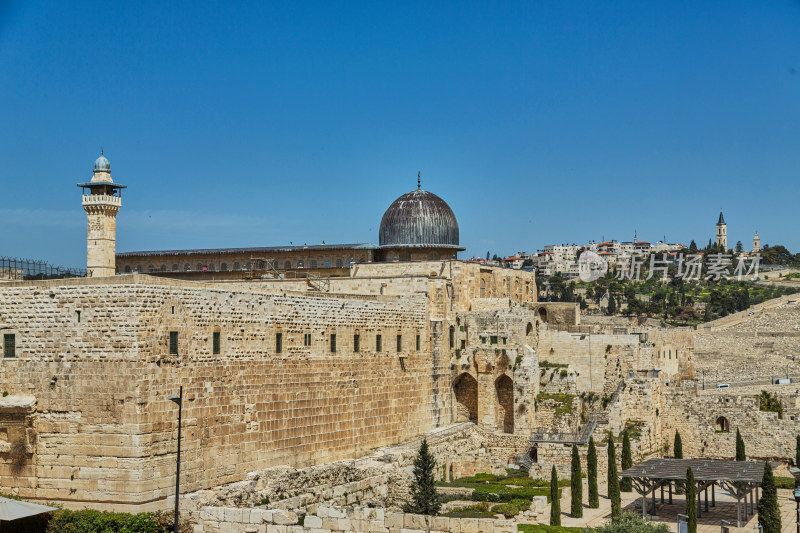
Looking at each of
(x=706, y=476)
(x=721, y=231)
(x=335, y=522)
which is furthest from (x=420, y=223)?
(x=721, y=231)

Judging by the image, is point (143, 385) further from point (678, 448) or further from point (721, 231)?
point (721, 231)

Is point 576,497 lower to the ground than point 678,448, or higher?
lower

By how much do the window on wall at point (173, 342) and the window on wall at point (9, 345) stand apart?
3.27 m

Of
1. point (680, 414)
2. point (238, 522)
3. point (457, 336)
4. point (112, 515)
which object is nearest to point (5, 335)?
point (112, 515)

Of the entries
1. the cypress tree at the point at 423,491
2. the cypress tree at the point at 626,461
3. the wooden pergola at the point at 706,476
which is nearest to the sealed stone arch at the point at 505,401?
the cypress tree at the point at 626,461

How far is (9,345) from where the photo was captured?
21703 millimetres

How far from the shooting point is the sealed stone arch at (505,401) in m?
35.8

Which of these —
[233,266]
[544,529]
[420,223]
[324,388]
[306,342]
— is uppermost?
[420,223]

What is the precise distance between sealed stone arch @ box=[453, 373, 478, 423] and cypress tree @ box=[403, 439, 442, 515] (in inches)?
387

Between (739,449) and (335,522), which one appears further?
(739,449)

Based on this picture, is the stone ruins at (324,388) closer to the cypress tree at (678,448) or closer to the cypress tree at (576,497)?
the cypress tree at (678,448)

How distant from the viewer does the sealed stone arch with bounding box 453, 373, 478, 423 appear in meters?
36.2

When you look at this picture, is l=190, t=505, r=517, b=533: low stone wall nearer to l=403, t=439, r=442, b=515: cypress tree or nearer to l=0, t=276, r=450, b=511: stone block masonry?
l=0, t=276, r=450, b=511: stone block masonry

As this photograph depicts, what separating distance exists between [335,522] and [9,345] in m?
8.11
